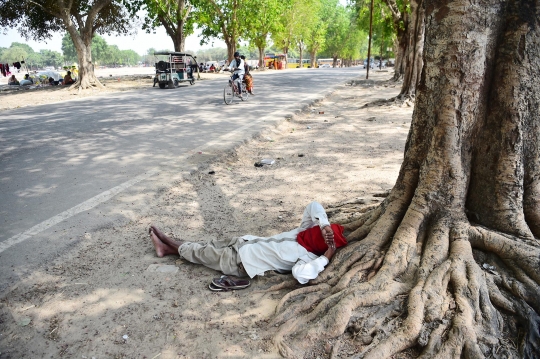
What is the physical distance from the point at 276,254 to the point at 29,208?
10.1ft

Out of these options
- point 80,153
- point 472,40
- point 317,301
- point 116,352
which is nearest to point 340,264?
point 317,301

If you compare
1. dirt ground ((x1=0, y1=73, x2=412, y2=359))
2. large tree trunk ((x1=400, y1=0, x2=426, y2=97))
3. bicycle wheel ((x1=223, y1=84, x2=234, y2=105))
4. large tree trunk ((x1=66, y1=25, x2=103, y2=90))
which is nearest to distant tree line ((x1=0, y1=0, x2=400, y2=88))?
large tree trunk ((x1=66, y1=25, x2=103, y2=90))

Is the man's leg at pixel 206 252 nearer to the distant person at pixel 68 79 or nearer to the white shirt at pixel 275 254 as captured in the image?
the white shirt at pixel 275 254

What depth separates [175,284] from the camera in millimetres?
3193

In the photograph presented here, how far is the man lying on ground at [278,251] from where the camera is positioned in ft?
10.5

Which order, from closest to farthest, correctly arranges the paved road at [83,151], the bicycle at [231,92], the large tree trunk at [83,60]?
the paved road at [83,151] → the bicycle at [231,92] → the large tree trunk at [83,60]

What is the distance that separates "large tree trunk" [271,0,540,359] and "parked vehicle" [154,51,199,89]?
18.2 metres

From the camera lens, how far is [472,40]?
274 cm

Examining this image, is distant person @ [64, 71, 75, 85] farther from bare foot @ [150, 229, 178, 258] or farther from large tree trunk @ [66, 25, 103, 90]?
bare foot @ [150, 229, 178, 258]

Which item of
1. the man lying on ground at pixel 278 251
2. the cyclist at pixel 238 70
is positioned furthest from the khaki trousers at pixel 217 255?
the cyclist at pixel 238 70

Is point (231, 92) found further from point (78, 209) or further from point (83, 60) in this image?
point (83, 60)

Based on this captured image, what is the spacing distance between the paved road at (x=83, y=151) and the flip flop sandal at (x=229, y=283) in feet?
5.26

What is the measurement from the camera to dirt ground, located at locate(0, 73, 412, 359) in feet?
8.28

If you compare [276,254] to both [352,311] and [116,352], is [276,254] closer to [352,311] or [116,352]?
[352,311]
